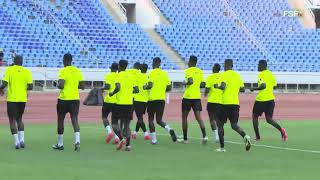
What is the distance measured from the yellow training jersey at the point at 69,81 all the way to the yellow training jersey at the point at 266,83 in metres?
5.12

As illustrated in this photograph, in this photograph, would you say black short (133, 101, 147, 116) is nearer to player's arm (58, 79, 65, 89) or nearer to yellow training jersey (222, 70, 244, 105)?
yellow training jersey (222, 70, 244, 105)

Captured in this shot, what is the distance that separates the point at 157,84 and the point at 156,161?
3781 mm

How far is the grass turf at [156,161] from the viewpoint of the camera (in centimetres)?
1094

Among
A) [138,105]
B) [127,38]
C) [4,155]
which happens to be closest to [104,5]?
[127,38]

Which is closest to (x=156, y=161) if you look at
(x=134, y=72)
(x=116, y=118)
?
(x=116, y=118)

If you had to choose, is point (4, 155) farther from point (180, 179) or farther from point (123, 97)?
point (180, 179)

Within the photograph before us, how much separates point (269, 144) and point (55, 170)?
6933 mm

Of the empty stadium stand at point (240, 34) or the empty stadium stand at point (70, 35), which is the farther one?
the empty stadium stand at point (240, 34)

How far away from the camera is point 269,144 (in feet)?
54.5

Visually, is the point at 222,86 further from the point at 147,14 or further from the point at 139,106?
the point at 147,14

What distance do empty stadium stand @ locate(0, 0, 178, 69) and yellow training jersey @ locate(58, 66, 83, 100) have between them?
26.8 meters

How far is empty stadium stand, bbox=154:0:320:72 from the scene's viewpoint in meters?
49.5

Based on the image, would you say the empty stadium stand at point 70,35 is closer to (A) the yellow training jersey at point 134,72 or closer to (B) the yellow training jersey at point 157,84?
(A) the yellow training jersey at point 134,72

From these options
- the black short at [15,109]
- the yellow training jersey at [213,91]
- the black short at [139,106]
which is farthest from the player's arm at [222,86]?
the black short at [15,109]
